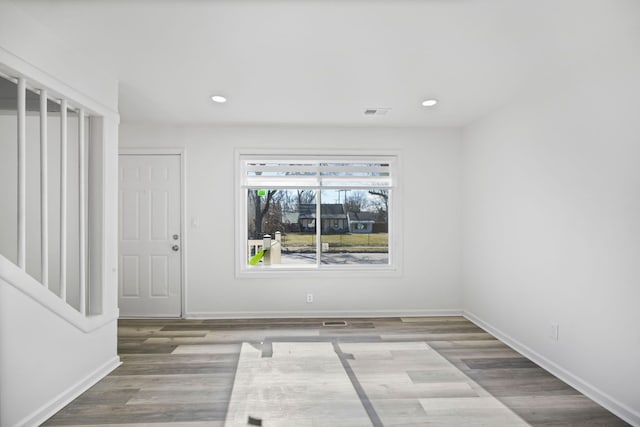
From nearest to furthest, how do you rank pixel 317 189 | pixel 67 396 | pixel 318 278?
pixel 67 396
pixel 318 278
pixel 317 189

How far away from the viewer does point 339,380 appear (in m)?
2.63

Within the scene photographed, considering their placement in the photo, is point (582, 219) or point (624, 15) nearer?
point (624, 15)

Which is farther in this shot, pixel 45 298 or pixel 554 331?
pixel 554 331

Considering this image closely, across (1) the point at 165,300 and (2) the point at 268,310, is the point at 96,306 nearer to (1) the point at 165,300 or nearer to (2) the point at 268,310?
(1) the point at 165,300

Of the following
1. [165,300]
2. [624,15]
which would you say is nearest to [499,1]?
[624,15]

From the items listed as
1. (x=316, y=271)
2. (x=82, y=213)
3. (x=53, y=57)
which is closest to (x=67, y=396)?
(x=82, y=213)

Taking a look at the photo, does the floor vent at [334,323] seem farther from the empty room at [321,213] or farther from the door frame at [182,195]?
the door frame at [182,195]

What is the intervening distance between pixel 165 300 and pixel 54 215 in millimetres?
1559

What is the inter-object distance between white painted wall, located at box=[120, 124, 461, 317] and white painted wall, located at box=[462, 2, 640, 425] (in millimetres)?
760

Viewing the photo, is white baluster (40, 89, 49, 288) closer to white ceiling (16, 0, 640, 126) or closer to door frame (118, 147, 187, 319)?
white ceiling (16, 0, 640, 126)

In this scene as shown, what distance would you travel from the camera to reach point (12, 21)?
1914 mm

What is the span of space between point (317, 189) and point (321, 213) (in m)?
0.32

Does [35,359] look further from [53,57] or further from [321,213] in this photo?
[321,213]

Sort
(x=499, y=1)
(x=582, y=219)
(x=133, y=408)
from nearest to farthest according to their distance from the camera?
1. (x=499, y=1)
2. (x=133, y=408)
3. (x=582, y=219)
